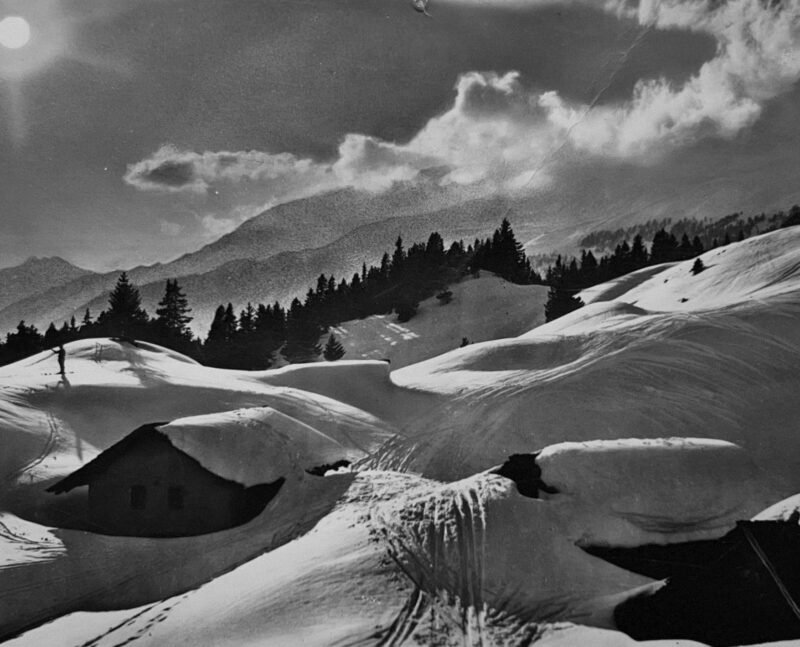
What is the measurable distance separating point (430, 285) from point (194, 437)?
151ft

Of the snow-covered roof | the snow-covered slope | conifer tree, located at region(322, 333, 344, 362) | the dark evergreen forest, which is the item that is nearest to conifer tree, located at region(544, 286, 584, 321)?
the dark evergreen forest

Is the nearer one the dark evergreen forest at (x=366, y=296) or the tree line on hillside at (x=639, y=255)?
the dark evergreen forest at (x=366, y=296)

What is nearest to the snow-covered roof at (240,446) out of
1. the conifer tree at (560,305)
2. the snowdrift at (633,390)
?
the snowdrift at (633,390)

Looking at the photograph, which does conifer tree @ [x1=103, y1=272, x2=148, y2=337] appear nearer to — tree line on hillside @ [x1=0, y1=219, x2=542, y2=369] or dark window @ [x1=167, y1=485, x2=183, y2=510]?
tree line on hillside @ [x1=0, y1=219, x2=542, y2=369]

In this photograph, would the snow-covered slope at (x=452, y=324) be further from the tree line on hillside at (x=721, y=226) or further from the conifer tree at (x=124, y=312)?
the conifer tree at (x=124, y=312)

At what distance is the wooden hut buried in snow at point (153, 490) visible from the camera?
10.7m

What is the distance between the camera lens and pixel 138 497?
10.9 meters

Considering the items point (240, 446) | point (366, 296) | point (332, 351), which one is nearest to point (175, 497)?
point (240, 446)

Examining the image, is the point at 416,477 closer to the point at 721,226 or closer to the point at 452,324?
the point at 452,324

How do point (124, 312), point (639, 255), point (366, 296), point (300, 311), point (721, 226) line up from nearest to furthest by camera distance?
point (124, 312), point (721, 226), point (300, 311), point (639, 255), point (366, 296)

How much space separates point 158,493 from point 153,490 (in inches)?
4.0

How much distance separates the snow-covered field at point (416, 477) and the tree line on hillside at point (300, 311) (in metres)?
22.3

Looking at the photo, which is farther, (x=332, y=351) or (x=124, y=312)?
(x=124, y=312)

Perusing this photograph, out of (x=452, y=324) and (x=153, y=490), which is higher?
(x=452, y=324)
